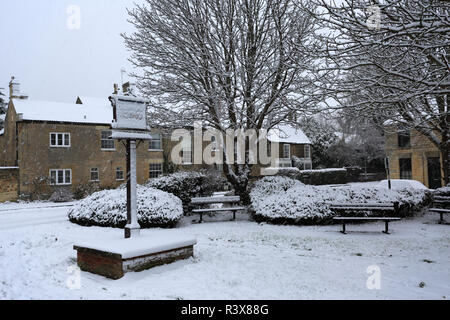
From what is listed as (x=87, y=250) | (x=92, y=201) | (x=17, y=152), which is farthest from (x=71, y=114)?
(x=87, y=250)

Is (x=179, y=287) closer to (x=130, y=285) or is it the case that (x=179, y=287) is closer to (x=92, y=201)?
(x=130, y=285)

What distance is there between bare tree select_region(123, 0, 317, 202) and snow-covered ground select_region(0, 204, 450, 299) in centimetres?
536

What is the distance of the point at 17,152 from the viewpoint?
1001 inches

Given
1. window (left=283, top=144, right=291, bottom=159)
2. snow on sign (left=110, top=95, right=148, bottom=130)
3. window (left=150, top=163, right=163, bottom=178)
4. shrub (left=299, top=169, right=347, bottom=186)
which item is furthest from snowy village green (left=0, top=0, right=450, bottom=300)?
window (left=283, top=144, right=291, bottom=159)

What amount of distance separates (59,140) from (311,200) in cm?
2177

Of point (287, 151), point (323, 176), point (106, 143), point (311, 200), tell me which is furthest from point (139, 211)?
point (287, 151)

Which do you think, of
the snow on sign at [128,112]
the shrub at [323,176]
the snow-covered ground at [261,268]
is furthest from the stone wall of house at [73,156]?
the snow-covered ground at [261,268]

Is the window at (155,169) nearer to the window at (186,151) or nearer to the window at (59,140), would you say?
the window at (186,151)

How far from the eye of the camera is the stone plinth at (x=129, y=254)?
6023 millimetres

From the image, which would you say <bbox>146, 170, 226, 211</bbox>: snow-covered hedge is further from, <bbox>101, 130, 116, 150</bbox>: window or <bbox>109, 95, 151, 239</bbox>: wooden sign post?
<bbox>101, 130, 116, 150</bbox>: window

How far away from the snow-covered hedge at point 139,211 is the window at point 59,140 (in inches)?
609

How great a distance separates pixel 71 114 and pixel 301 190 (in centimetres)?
2210

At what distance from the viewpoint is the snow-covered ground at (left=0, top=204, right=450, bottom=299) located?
504cm

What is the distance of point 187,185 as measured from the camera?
14016mm
